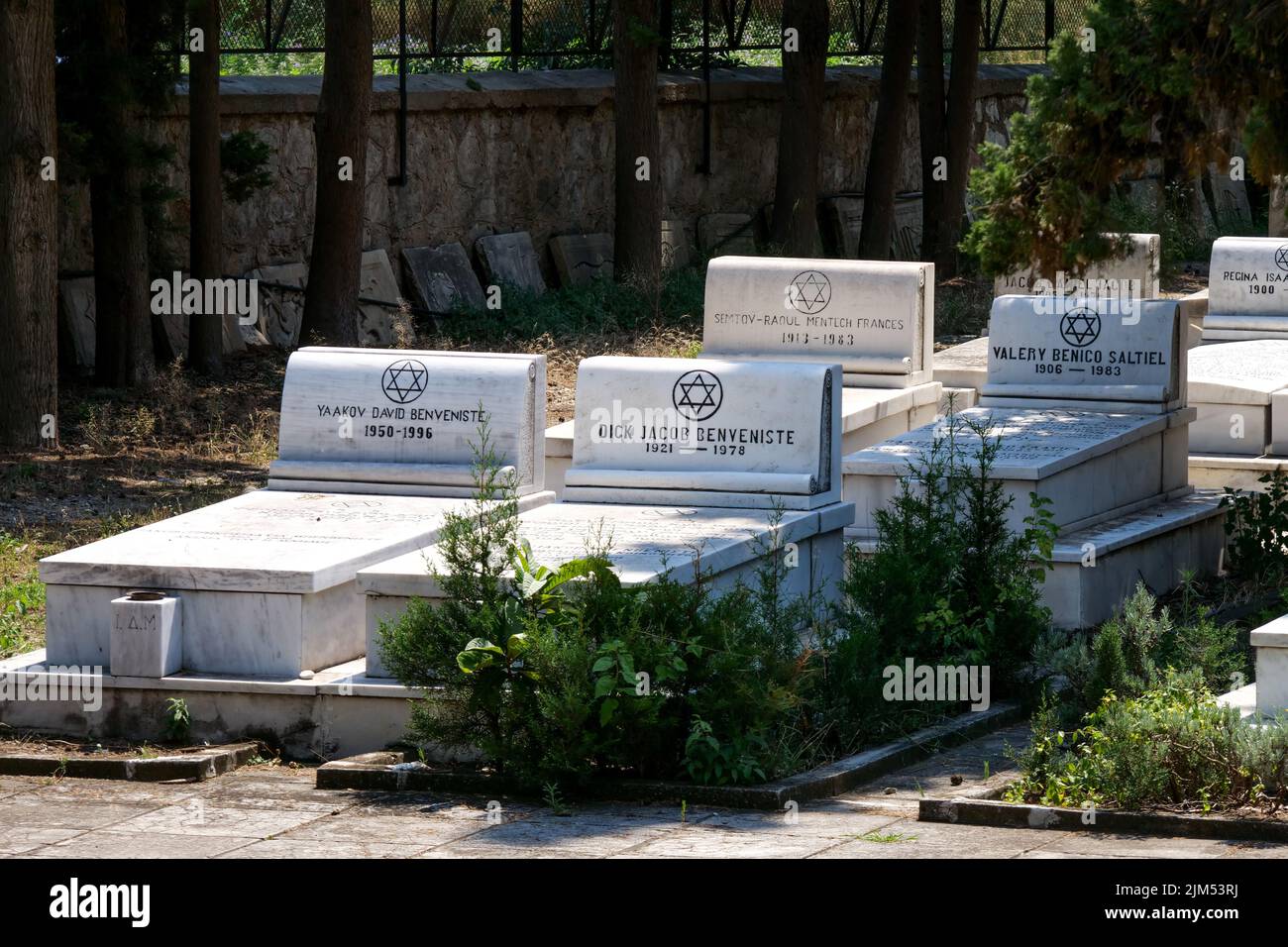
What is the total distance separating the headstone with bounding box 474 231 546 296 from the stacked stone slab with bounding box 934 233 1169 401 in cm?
578

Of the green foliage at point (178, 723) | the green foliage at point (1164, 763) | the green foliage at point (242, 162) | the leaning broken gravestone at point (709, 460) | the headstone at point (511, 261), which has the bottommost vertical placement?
the green foliage at point (178, 723)

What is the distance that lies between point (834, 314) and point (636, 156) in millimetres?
8046

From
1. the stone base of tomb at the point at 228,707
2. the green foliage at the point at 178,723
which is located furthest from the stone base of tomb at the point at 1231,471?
the green foliage at the point at 178,723

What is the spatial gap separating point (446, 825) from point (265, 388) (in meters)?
10.9

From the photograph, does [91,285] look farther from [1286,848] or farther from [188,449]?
[1286,848]

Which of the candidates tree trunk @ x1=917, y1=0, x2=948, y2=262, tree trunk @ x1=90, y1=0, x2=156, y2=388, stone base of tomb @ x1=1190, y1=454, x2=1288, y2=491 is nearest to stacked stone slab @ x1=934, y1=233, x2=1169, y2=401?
stone base of tomb @ x1=1190, y1=454, x2=1288, y2=491

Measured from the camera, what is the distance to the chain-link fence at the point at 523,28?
22.5 m

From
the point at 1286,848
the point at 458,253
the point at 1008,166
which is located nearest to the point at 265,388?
the point at 458,253

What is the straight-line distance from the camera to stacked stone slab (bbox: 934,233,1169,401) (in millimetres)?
14406

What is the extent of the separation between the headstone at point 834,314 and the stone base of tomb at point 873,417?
0.18 metres

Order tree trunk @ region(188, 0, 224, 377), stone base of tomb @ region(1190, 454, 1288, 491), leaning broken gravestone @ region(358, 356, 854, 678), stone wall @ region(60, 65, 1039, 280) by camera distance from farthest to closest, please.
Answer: stone wall @ region(60, 65, 1039, 280)
tree trunk @ region(188, 0, 224, 377)
stone base of tomb @ region(1190, 454, 1288, 491)
leaning broken gravestone @ region(358, 356, 854, 678)

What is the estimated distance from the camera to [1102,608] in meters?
10.9

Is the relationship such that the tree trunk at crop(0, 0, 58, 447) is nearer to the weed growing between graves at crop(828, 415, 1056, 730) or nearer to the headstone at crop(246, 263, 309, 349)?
the headstone at crop(246, 263, 309, 349)

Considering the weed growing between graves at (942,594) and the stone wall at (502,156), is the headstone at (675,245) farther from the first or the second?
the weed growing between graves at (942,594)
